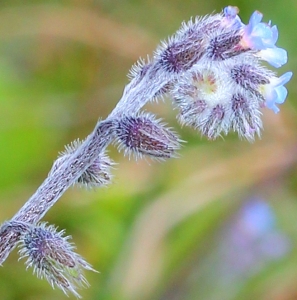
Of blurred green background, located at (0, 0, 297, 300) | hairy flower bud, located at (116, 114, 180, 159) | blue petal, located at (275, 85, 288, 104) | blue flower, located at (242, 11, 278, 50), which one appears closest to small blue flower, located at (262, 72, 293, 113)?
blue petal, located at (275, 85, 288, 104)

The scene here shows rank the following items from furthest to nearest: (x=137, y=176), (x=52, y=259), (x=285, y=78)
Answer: (x=137, y=176) < (x=285, y=78) < (x=52, y=259)

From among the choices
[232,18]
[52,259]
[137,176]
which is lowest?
[52,259]

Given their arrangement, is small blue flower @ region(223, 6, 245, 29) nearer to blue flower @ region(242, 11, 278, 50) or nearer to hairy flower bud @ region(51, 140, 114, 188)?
blue flower @ region(242, 11, 278, 50)

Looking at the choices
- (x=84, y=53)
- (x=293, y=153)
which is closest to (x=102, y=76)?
(x=84, y=53)

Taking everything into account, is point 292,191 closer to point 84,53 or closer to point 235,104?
point 84,53

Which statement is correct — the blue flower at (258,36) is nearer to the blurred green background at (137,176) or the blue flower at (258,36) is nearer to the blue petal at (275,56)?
the blue petal at (275,56)

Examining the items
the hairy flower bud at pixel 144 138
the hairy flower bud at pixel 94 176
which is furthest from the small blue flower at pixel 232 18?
the hairy flower bud at pixel 94 176

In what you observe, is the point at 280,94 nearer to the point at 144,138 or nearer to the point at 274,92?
the point at 274,92

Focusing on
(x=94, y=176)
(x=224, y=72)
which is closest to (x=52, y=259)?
(x=94, y=176)
